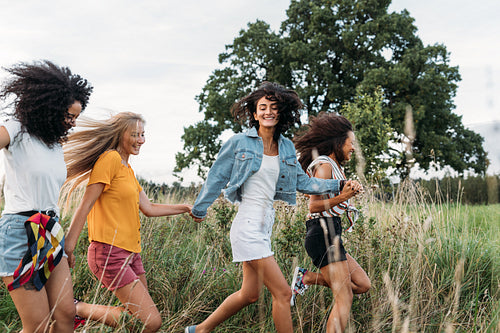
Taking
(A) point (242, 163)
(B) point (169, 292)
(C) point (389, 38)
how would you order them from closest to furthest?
1. (A) point (242, 163)
2. (B) point (169, 292)
3. (C) point (389, 38)

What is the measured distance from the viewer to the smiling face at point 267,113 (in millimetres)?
3271

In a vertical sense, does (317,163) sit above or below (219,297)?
above

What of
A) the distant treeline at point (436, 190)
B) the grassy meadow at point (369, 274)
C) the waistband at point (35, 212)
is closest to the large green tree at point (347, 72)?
the distant treeline at point (436, 190)

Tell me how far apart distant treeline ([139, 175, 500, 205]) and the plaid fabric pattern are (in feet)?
8.55

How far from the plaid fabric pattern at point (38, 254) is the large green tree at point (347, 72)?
1660 cm

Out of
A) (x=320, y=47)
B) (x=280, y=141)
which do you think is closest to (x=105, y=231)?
(x=280, y=141)

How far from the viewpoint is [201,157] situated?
2017 centimetres

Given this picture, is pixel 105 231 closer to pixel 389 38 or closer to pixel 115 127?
pixel 115 127

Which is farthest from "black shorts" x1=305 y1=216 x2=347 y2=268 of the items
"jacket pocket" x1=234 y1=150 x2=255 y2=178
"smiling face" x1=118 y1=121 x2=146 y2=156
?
"smiling face" x1=118 y1=121 x2=146 y2=156

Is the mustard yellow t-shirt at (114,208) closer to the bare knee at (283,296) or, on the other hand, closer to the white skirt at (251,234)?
the white skirt at (251,234)

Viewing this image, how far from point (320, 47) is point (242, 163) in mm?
17881

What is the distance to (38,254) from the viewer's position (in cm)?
233

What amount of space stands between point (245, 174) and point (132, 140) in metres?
0.91

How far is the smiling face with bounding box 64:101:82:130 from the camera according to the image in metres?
2.66
